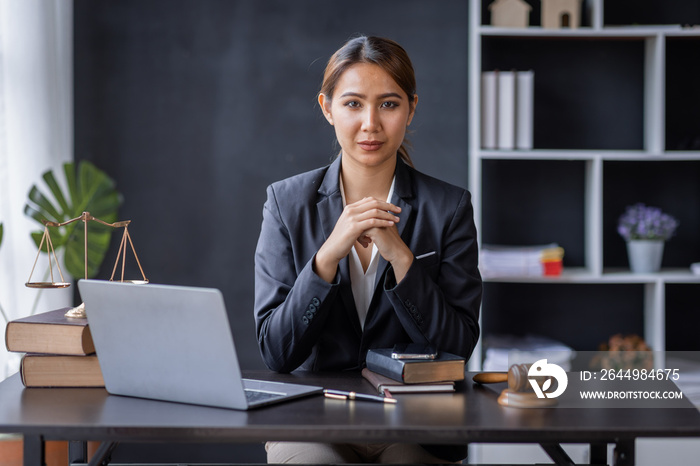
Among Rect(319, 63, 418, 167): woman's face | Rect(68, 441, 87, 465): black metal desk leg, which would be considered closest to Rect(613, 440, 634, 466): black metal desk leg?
Rect(319, 63, 418, 167): woman's face

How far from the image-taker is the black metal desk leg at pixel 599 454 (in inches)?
58.6

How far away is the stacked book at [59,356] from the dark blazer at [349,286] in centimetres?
39

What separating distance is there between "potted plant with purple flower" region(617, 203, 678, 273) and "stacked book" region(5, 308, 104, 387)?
90.0 inches

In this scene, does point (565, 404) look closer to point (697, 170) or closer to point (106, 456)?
point (106, 456)

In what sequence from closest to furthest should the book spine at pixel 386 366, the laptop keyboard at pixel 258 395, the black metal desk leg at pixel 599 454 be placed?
the laptop keyboard at pixel 258 395, the book spine at pixel 386 366, the black metal desk leg at pixel 599 454

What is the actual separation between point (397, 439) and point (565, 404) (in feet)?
1.15

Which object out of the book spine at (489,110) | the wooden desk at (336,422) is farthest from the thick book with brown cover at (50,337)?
the book spine at (489,110)

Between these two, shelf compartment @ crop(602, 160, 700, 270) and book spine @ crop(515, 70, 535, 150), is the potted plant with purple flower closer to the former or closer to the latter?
shelf compartment @ crop(602, 160, 700, 270)

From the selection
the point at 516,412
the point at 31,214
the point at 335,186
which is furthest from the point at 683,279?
the point at 31,214

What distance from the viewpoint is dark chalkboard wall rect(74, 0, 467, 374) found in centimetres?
317

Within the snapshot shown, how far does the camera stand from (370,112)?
1700 millimetres

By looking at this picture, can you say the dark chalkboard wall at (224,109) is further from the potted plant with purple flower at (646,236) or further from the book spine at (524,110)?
the potted plant with purple flower at (646,236)

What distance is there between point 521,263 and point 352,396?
1.79 m

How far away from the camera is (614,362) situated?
9.70 ft
